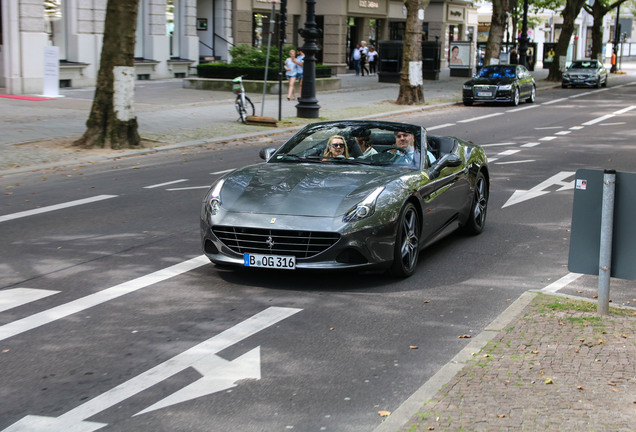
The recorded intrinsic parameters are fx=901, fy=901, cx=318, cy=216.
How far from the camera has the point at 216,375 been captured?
17.6 ft

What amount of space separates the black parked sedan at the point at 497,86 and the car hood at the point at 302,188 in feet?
83.9

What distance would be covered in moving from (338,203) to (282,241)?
22.3 inches

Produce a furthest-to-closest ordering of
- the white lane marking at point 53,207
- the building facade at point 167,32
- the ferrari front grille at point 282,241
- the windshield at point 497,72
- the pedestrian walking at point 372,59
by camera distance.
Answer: the pedestrian walking at point 372,59
the windshield at point 497,72
the building facade at point 167,32
the white lane marking at point 53,207
the ferrari front grille at point 282,241

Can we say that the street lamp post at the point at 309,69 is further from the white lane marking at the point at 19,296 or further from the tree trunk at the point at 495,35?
the tree trunk at the point at 495,35

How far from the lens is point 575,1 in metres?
53.1

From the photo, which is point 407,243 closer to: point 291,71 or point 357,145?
point 357,145

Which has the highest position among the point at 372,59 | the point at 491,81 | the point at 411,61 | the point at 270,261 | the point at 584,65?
the point at 372,59

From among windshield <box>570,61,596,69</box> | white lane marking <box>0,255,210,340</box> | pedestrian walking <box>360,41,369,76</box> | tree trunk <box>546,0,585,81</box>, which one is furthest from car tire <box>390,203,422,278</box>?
tree trunk <box>546,0,585,81</box>

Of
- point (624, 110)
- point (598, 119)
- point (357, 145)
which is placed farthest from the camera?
point (624, 110)

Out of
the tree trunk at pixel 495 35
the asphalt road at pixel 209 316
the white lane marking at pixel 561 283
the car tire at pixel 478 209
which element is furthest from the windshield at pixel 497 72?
the white lane marking at pixel 561 283

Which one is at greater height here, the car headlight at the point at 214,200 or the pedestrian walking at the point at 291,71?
the pedestrian walking at the point at 291,71

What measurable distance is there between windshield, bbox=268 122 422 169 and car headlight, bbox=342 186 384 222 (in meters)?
1.11

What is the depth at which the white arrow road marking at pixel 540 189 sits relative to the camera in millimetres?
12531

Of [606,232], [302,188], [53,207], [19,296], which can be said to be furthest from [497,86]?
[19,296]
